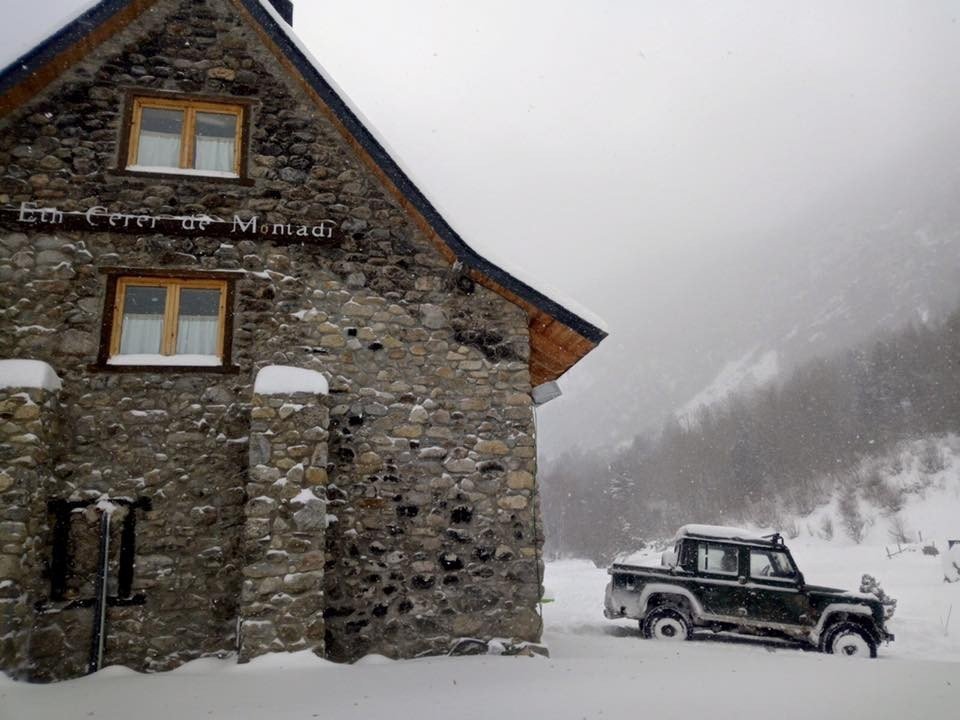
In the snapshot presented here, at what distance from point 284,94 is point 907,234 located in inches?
5586

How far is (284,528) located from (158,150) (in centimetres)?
478

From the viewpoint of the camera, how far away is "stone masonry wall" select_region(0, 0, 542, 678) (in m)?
6.54

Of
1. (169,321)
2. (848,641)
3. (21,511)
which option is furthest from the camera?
(848,641)

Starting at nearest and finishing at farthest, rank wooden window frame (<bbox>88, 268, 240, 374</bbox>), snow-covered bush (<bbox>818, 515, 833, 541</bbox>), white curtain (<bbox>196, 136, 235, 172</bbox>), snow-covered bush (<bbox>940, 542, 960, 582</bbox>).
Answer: wooden window frame (<bbox>88, 268, 240, 374</bbox>) → white curtain (<bbox>196, 136, 235, 172</bbox>) → snow-covered bush (<bbox>940, 542, 960, 582</bbox>) → snow-covered bush (<bbox>818, 515, 833, 541</bbox>)

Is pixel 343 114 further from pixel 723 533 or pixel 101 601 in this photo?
pixel 723 533

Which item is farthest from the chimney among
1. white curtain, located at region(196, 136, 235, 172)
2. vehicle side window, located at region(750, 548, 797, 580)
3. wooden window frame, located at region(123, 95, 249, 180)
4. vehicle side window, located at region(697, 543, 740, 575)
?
vehicle side window, located at region(750, 548, 797, 580)

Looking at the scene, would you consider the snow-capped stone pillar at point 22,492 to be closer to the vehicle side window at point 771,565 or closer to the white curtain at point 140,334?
the white curtain at point 140,334

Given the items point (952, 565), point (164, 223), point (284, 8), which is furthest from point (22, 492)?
point (952, 565)

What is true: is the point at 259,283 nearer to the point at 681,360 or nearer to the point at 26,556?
the point at 26,556

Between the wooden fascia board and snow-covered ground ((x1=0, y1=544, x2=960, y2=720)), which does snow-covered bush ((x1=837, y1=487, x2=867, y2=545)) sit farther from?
the wooden fascia board

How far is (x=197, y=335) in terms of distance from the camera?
282 inches

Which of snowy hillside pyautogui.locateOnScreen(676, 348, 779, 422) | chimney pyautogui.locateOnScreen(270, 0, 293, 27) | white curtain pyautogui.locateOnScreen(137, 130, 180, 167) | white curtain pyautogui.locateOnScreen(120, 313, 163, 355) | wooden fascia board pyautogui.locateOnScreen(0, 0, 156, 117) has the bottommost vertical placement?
white curtain pyautogui.locateOnScreen(120, 313, 163, 355)

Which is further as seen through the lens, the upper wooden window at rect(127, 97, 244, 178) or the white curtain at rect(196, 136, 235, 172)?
the white curtain at rect(196, 136, 235, 172)

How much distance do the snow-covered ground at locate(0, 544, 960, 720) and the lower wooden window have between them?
3.18 metres
